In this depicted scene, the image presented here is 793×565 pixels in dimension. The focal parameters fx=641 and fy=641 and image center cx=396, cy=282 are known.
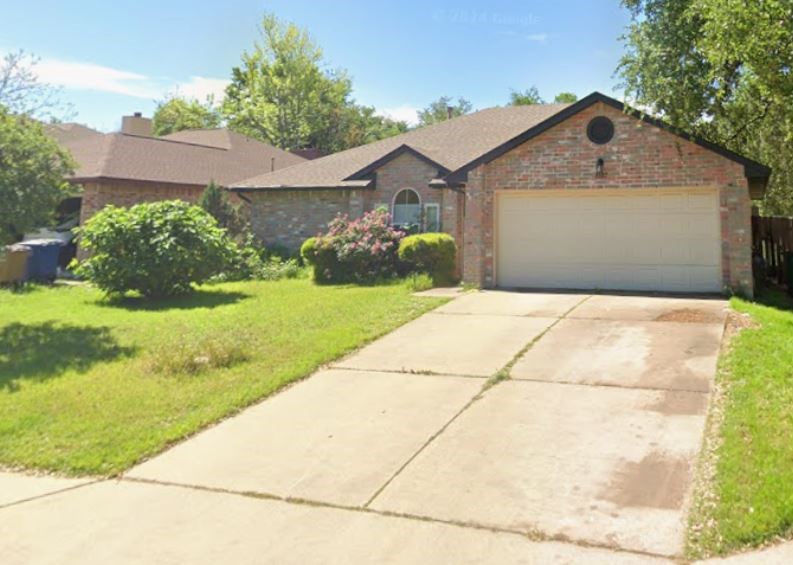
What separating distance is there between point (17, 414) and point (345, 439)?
133 inches

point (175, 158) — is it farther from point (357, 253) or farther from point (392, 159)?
point (357, 253)

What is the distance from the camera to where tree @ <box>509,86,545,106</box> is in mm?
46175

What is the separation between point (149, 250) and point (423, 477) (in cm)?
1066

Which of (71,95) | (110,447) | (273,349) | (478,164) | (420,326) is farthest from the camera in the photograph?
(478,164)

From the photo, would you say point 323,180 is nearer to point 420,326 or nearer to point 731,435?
point 420,326

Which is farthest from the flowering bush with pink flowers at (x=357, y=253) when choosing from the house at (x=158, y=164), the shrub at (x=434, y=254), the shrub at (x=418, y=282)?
the house at (x=158, y=164)

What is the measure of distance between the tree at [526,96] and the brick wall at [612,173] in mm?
34539

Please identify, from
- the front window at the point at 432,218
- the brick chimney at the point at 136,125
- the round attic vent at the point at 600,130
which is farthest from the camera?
the brick chimney at the point at 136,125

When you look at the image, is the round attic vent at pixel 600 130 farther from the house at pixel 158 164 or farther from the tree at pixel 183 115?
the tree at pixel 183 115

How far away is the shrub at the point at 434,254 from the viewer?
590 inches

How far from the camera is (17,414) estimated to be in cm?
625

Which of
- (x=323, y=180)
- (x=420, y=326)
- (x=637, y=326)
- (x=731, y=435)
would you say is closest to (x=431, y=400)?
(x=731, y=435)

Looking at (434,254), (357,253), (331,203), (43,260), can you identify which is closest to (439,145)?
(331,203)

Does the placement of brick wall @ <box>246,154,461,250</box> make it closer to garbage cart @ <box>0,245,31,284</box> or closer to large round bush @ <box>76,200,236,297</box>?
large round bush @ <box>76,200,236,297</box>
